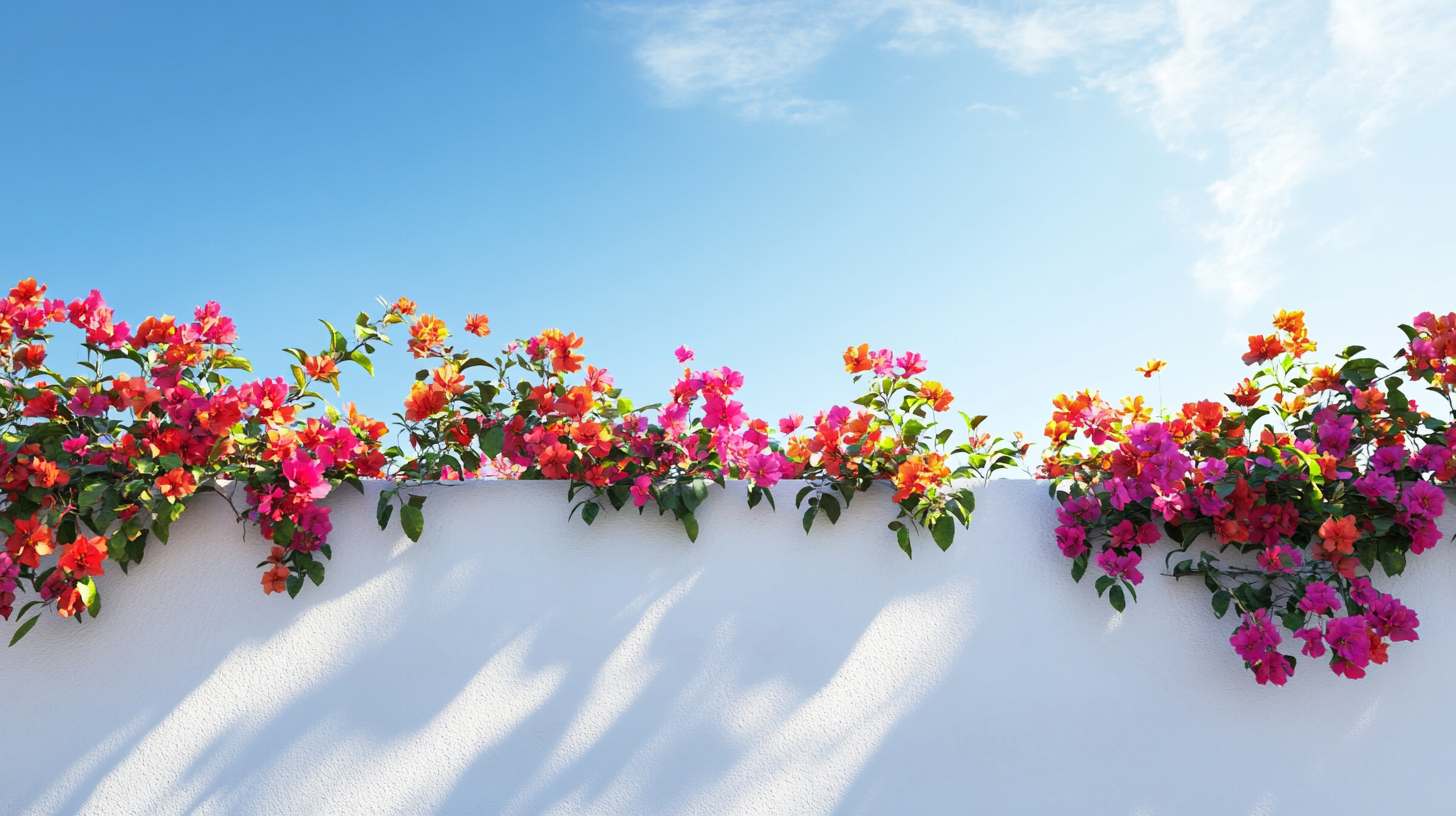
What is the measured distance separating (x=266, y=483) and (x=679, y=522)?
982mm

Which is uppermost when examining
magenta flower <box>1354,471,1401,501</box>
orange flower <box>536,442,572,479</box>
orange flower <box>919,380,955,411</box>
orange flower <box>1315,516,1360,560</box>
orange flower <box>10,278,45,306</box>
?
orange flower <box>10,278,45,306</box>

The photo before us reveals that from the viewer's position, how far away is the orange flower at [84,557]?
1.91 metres

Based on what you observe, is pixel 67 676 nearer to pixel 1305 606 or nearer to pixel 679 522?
pixel 679 522

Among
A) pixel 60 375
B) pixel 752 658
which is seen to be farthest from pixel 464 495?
pixel 60 375

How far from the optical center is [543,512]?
7.11 feet

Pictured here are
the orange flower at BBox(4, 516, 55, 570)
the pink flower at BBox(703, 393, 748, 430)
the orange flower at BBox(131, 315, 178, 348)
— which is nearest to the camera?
the orange flower at BBox(4, 516, 55, 570)

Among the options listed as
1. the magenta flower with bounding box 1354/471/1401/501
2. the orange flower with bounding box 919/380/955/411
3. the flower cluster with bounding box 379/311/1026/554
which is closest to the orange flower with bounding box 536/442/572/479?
the flower cluster with bounding box 379/311/1026/554

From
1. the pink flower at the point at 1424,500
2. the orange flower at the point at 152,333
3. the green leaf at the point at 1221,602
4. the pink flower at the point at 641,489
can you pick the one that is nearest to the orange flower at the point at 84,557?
the orange flower at the point at 152,333

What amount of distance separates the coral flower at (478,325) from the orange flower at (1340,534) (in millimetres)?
2106

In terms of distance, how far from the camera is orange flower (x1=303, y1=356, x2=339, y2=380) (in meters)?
2.13

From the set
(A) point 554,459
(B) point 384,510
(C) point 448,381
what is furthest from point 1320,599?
(B) point 384,510

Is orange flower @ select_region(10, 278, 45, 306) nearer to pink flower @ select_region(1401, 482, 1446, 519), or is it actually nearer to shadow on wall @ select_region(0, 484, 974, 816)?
shadow on wall @ select_region(0, 484, 974, 816)

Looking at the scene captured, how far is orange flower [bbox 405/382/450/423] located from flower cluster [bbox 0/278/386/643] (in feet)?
0.54

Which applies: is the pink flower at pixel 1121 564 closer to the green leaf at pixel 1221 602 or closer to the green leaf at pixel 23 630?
the green leaf at pixel 1221 602
